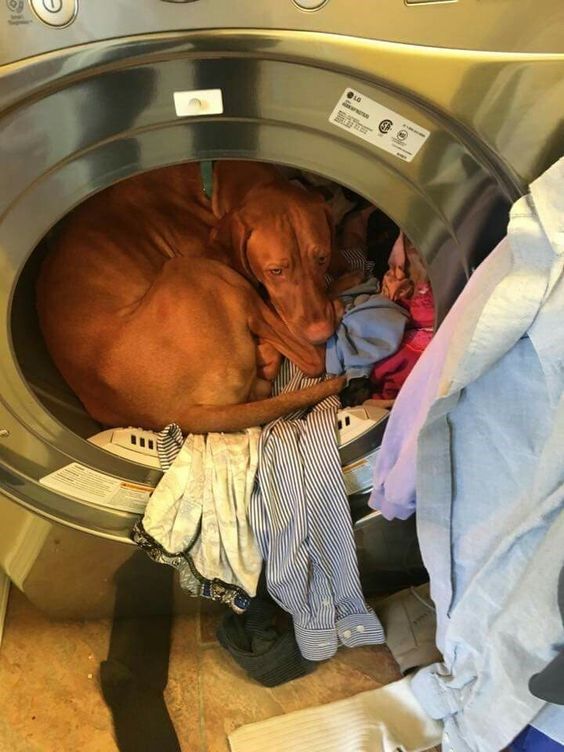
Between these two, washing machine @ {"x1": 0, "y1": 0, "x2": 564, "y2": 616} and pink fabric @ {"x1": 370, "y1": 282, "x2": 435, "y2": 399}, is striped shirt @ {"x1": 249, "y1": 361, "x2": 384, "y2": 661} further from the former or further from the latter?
washing machine @ {"x1": 0, "y1": 0, "x2": 564, "y2": 616}

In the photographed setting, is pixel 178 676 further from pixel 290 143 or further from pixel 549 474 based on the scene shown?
pixel 290 143

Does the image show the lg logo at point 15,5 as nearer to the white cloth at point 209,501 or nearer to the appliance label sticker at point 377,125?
the appliance label sticker at point 377,125

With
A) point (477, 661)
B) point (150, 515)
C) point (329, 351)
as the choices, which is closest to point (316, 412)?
point (329, 351)

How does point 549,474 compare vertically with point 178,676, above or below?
above

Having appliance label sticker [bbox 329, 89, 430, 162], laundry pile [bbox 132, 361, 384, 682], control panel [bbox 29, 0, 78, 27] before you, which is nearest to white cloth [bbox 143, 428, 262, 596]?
laundry pile [bbox 132, 361, 384, 682]

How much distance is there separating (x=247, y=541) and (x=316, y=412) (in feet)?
0.71

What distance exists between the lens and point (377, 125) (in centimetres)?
68

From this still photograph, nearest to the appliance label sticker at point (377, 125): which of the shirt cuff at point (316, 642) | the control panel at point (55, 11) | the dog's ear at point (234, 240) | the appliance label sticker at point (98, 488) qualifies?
the control panel at point (55, 11)

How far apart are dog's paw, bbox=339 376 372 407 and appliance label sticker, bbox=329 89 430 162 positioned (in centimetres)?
47

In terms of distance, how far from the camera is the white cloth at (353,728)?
1145 mm

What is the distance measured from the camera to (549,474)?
665 millimetres

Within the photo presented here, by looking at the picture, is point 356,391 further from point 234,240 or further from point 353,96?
point 353,96

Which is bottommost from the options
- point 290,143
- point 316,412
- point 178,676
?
point 178,676

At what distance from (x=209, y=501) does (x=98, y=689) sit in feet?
→ 1.53
